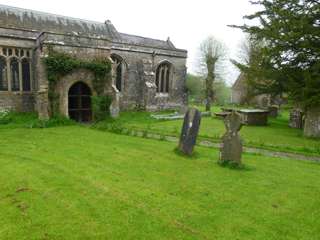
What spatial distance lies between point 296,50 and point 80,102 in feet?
41.0

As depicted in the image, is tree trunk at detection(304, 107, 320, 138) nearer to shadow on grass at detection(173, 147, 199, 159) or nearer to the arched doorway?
shadow on grass at detection(173, 147, 199, 159)

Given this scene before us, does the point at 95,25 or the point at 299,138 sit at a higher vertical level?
the point at 95,25

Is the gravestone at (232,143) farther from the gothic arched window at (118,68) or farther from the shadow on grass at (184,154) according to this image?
the gothic arched window at (118,68)

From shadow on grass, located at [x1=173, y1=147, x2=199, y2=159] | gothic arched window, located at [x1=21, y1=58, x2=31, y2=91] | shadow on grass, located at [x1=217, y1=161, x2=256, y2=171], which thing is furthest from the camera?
gothic arched window, located at [x1=21, y1=58, x2=31, y2=91]

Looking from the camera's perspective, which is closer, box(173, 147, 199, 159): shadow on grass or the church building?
box(173, 147, 199, 159): shadow on grass

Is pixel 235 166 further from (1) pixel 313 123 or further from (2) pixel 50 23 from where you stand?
(2) pixel 50 23

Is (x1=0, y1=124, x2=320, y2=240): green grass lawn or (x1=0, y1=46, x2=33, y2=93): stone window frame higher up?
(x1=0, y1=46, x2=33, y2=93): stone window frame

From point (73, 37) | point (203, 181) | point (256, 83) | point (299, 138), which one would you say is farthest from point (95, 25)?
point (203, 181)

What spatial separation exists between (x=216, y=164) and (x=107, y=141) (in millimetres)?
4636

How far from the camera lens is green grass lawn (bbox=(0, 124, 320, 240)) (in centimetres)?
398

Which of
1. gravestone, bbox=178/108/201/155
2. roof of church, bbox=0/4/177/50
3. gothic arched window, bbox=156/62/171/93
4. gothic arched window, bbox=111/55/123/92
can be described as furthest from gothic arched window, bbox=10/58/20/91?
gravestone, bbox=178/108/201/155

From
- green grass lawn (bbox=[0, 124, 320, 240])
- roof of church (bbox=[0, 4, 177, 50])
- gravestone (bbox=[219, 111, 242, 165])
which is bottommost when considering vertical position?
green grass lawn (bbox=[0, 124, 320, 240])

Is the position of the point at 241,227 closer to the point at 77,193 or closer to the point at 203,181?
the point at 203,181

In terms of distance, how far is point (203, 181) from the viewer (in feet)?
20.2
